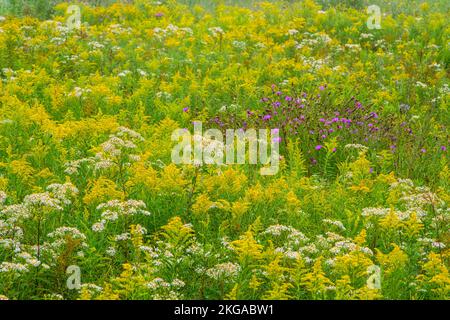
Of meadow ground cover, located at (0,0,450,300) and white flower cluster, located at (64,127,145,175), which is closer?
meadow ground cover, located at (0,0,450,300)

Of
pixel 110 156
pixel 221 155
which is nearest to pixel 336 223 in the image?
pixel 221 155

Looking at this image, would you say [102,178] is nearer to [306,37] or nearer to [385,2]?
[306,37]

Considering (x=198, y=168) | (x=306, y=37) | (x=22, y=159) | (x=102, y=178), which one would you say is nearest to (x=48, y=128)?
(x=22, y=159)

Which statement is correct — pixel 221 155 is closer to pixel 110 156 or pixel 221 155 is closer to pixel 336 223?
pixel 110 156

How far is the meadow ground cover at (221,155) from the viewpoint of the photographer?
5.46 m

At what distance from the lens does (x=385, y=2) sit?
700 inches

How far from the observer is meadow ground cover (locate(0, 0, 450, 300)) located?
5.46 metres

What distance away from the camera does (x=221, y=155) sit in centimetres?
700

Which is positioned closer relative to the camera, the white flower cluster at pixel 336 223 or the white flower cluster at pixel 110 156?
the white flower cluster at pixel 336 223

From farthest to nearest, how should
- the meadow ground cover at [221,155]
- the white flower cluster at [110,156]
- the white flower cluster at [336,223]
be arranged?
1. the white flower cluster at [110,156]
2. the white flower cluster at [336,223]
3. the meadow ground cover at [221,155]

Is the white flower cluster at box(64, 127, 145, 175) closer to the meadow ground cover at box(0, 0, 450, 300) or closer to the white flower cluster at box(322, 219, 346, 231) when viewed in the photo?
the meadow ground cover at box(0, 0, 450, 300)

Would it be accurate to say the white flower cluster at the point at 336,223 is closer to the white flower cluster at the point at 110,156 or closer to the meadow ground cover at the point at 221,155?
the meadow ground cover at the point at 221,155

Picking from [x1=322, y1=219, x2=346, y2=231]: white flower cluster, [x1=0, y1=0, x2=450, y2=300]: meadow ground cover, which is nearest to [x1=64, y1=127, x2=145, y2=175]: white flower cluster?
[x1=0, y1=0, x2=450, y2=300]: meadow ground cover

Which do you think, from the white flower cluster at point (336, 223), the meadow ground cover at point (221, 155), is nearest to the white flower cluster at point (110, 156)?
the meadow ground cover at point (221, 155)
